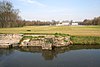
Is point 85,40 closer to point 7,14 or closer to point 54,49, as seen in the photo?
point 54,49

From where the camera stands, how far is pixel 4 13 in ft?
251

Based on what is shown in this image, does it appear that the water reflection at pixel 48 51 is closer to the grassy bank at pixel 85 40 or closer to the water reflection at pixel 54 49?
the water reflection at pixel 54 49

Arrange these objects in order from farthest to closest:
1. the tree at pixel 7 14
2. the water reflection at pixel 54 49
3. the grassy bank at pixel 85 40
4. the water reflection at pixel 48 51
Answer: the tree at pixel 7 14
the grassy bank at pixel 85 40
the water reflection at pixel 48 51
the water reflection at pixel 54 49

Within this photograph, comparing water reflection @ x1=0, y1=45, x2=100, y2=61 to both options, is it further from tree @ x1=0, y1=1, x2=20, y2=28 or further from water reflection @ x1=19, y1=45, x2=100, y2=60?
tree @ x1=0, y1=1, x2=20, y2=28

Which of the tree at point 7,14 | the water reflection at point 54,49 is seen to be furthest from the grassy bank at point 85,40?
the tree at point 7,14

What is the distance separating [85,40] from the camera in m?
35.5

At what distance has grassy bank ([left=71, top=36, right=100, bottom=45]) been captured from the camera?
34.8 meters

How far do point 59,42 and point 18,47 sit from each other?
26.6ft

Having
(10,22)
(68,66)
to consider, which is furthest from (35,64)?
(10,22)

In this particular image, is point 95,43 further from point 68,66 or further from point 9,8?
point 9,8

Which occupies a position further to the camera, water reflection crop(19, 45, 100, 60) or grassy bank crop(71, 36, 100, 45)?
grassy bank crop(71, 36, 100, 45)

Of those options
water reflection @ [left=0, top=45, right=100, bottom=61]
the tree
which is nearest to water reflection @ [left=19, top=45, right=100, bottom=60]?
water reflection @ [left=0, top=45, right=100, bottom=61]

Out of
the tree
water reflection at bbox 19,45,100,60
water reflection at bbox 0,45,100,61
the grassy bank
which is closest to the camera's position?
water reflection at bbox 19,45,100,60

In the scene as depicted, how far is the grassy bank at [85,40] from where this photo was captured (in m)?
34.8
